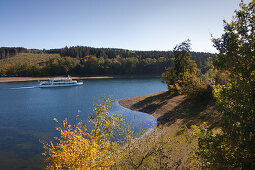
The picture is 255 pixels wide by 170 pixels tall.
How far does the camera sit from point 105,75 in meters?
107

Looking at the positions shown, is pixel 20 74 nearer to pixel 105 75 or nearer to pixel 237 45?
pixel 105 75

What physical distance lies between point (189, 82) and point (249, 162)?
80.1ft

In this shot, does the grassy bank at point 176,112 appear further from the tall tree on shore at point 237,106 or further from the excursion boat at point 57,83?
the excursion boat at point 57,83

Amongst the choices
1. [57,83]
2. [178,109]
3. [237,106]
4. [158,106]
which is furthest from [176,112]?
[57,83]

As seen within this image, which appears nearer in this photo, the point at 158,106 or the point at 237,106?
the point at 237,106

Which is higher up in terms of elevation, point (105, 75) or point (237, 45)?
point (237, 45)

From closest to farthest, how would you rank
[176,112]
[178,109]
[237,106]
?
[237,106] < [176,112] < [178,109]

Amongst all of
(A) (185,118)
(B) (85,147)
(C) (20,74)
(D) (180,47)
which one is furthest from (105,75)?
(B) (85,147)

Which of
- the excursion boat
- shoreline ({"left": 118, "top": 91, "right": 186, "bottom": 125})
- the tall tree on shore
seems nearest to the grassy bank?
shoreline ({"left": 118, "top": 91, "right": 186, "bottom": 125})

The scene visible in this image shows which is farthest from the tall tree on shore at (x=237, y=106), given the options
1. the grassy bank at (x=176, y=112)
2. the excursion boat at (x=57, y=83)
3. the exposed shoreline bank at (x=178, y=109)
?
the excursion boat at (x=57, y=83)

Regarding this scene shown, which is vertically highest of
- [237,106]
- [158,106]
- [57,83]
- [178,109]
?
[237,106]

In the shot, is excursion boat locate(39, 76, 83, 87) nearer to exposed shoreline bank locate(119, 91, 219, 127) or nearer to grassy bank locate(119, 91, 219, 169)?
exposed shoreline bank locate(119, 91, 219, 127)

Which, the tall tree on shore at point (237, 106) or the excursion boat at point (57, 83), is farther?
the excursion boat at point (57, 83)

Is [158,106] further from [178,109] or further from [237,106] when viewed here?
[237,106]
